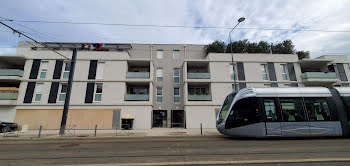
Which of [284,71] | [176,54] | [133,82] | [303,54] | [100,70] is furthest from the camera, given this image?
[303,54]

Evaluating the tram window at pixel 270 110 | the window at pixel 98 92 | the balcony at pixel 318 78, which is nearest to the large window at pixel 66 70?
the window at pixel 98 92

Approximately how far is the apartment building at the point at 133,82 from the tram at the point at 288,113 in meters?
9.76

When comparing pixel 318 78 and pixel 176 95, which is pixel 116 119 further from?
pixel 318 78

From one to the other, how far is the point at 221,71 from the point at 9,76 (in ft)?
90.4

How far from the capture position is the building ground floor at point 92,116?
16.8 metres

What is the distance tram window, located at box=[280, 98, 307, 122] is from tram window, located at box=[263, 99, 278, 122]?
0.53 meters

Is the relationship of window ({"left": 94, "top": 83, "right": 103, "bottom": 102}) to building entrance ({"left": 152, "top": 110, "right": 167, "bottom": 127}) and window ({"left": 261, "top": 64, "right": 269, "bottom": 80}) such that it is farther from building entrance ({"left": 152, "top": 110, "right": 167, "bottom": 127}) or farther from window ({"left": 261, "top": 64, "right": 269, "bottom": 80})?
window ({"left": 261, "top": 64, "right": 269, "bottom": 80})

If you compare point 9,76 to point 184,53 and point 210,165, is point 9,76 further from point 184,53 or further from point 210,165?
point 210,165

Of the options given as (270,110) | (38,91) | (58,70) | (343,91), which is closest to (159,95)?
(58,70)

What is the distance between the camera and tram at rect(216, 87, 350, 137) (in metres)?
8.24

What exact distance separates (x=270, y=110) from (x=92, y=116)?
1857 centimetres

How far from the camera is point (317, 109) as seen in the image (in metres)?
8.54

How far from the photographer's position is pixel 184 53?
22.7m

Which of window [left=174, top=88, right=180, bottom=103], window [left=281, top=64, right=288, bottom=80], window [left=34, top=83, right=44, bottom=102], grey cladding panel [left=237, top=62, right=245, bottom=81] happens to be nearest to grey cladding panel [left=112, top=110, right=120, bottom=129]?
window [left=174, top=88, right=180, bottom=103]
